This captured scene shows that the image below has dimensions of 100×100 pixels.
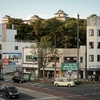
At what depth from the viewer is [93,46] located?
59312mm

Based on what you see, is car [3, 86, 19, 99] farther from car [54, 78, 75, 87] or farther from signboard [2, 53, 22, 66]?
signboard [2, 53, 22, 66]

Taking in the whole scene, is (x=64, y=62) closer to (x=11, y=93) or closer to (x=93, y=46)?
(x=93, y=46)

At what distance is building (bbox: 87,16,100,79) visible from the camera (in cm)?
5875

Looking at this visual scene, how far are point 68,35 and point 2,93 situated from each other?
48201 mm

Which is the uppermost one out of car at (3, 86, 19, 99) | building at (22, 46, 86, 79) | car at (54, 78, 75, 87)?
building at (22, 46, 86, 79)

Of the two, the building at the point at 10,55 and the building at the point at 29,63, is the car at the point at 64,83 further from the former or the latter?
the building at the point at 10,55

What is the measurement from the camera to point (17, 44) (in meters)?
79.1

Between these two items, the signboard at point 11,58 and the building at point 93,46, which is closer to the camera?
the building at point 93,46

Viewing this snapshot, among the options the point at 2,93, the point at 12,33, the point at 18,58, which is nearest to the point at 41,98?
the point at 2,93

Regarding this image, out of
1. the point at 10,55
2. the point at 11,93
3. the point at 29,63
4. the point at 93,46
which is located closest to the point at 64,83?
the point at 11,93

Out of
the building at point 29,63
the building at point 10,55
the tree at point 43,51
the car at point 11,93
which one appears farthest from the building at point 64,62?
the car at point 11,93

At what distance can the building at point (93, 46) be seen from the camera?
193ft

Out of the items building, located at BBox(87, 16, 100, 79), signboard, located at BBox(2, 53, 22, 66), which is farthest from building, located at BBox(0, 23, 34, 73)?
building, located at BBox(87, 16, 100, 79)

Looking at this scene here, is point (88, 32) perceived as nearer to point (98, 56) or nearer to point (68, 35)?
point (98, 56)
